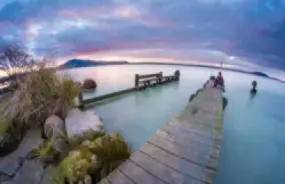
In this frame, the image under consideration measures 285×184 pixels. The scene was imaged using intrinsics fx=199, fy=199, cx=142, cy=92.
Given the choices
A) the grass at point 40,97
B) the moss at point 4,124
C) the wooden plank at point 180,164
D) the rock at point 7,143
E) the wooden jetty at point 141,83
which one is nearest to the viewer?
the wooden plank at point 180,164

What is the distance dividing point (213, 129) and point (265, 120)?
463 cm

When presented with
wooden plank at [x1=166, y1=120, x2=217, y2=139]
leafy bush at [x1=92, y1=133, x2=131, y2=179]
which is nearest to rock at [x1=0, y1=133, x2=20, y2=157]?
leafy bush at [x1=92, y1=133, x2=131, y2=179]

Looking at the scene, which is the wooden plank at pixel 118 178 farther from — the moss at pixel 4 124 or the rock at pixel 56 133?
the moss at pixel 4 124

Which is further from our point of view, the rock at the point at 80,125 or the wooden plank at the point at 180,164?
the rock at the point at 80,125

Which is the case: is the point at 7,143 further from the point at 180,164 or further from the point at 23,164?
the point at 180,164

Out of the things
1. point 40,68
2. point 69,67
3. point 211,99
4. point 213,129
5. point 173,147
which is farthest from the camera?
point 211,99

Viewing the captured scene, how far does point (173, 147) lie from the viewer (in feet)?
11.2

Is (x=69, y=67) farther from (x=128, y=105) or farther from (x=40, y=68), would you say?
(x=128, y=105)

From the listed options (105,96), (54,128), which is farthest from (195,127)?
(105,96)

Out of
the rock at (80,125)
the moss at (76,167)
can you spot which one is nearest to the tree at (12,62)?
the rock at (80,125)

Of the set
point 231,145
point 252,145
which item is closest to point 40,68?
point 231,145

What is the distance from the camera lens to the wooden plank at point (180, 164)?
272 cm

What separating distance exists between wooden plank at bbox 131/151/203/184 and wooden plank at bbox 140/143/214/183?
0.07m

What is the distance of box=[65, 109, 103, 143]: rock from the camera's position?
4234mm
